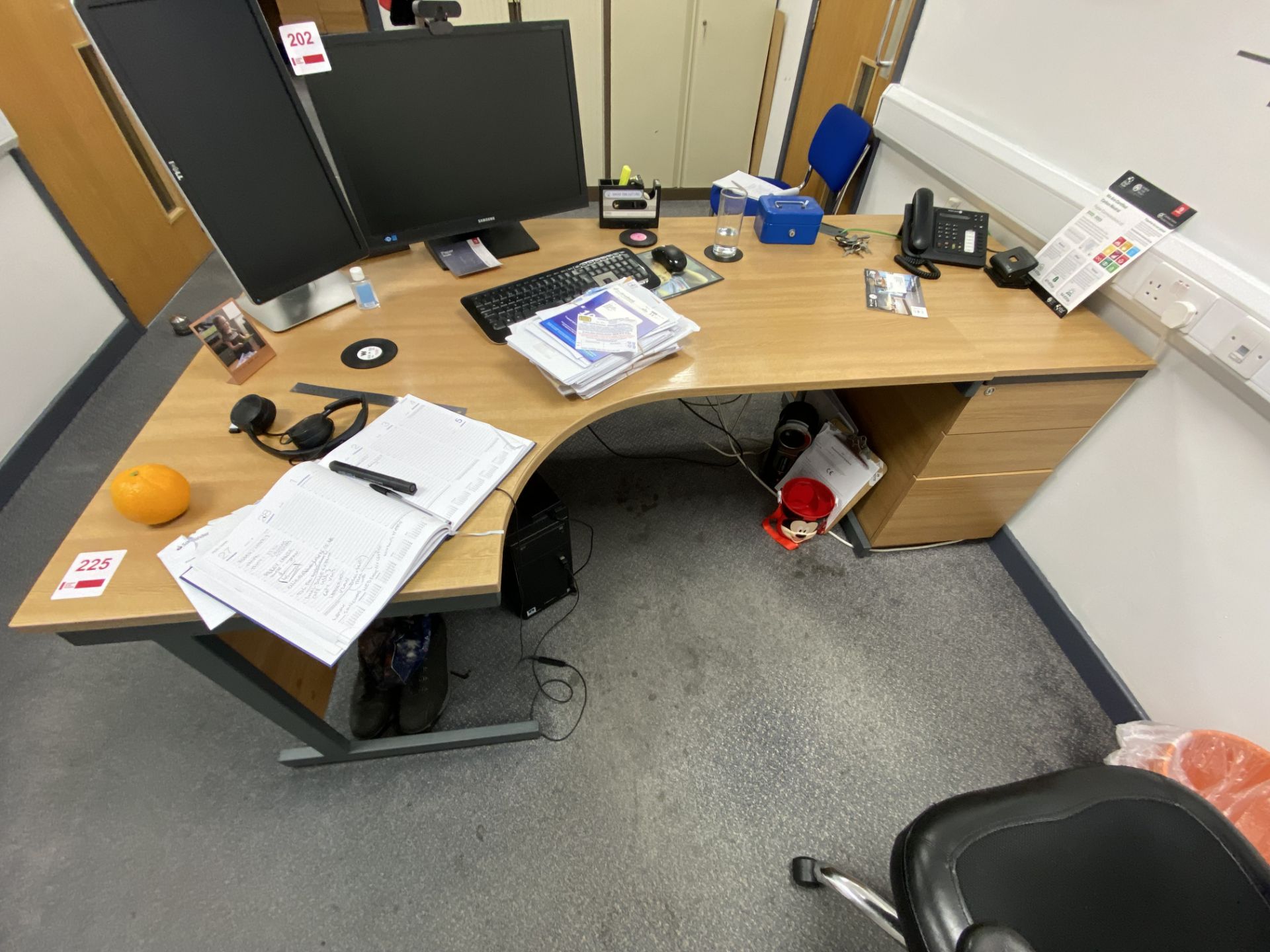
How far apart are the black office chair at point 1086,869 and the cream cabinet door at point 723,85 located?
353 cm

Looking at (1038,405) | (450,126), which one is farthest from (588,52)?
(1038,405)

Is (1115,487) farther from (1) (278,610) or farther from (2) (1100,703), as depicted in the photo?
(1) (278,610)

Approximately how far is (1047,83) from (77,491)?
322 centimetres

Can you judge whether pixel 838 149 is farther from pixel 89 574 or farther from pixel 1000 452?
pixel 89 574

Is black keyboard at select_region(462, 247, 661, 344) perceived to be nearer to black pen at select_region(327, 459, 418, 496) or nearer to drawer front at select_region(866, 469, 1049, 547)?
black pen at select_region(327, 459, 418, 496)

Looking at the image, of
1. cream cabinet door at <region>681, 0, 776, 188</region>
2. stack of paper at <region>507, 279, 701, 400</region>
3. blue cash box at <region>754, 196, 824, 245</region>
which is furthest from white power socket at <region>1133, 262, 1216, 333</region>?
cream cabinet door at <region>681, 0, 776, 188</region>

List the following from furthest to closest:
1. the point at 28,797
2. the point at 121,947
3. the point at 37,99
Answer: the point at 37,99 < the point at 28,797 < the point at 121,947

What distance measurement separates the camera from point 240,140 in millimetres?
1046

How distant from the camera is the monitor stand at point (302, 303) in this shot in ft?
3.94

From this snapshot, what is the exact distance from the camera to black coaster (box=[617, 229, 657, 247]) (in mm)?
1523

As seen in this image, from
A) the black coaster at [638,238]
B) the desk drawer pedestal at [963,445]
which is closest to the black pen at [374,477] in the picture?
the black coaster at [638,238]

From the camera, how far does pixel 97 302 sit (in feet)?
7.34

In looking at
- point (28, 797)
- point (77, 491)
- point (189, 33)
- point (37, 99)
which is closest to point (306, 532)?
point (189, 33)

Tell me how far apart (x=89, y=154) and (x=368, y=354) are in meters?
2.24
